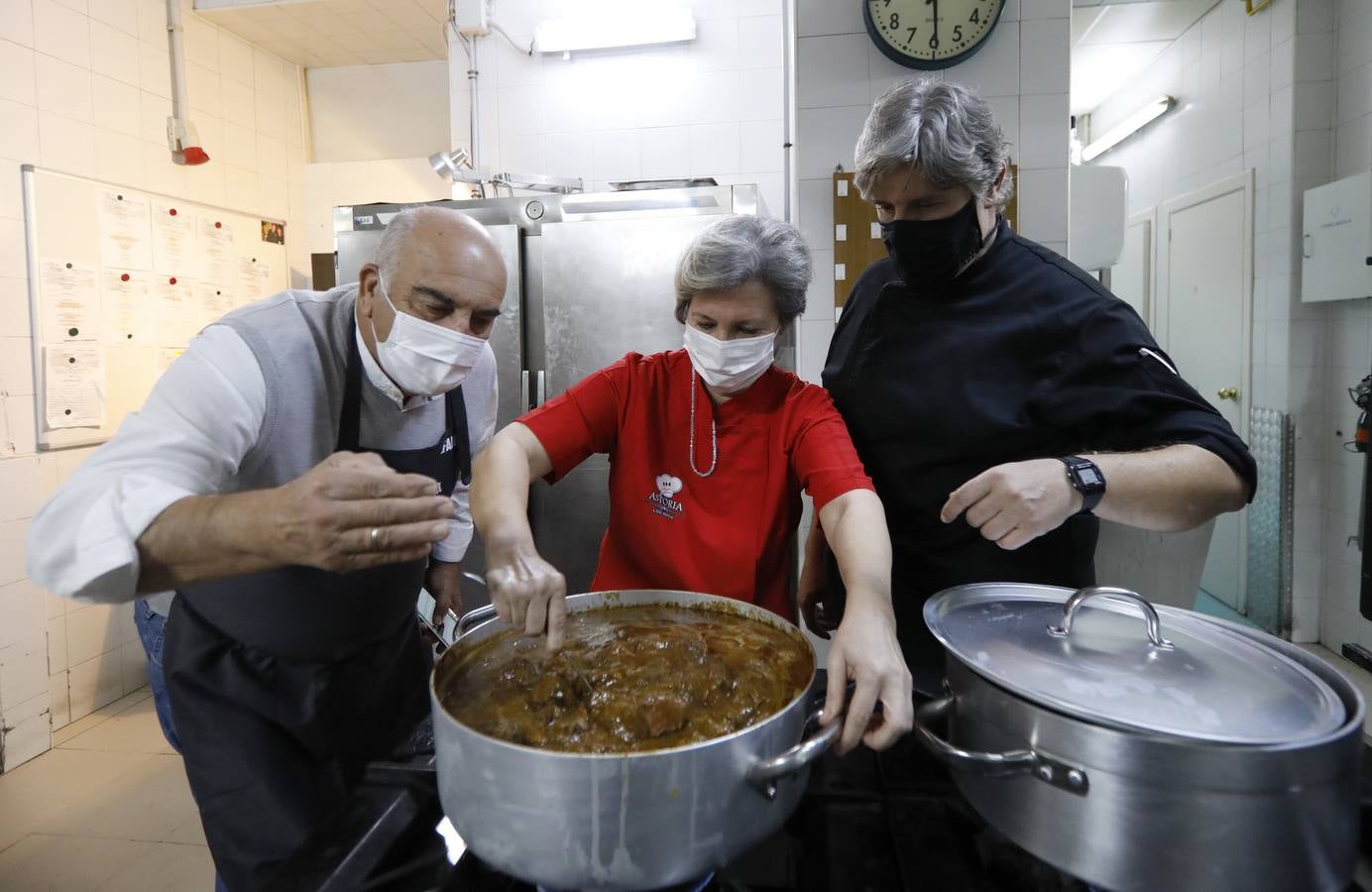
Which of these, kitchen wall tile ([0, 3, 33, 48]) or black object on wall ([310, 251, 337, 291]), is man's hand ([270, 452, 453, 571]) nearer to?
kitchen wall tile ([0, 3, 33, 48])

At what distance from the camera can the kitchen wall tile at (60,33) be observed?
316cm

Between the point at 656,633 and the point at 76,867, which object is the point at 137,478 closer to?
the point at 656,633

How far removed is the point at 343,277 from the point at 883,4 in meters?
2.42

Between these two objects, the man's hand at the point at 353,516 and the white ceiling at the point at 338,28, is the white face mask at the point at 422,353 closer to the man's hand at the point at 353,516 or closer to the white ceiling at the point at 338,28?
the man's hand at the point at 353,516

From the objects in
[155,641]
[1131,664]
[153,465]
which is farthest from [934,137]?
[155,641]

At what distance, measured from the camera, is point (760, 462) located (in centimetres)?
143

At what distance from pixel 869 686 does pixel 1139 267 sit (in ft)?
19.6

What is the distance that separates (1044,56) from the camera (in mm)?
2342

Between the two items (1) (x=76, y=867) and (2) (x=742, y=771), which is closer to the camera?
(2) (x=742, y=771)

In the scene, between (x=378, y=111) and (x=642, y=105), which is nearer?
(x=642, y=105)

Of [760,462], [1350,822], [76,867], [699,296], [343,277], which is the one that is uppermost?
[343,277]

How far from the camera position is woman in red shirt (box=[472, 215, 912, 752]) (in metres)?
1.30

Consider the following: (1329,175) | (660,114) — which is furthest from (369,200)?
(1329,175)

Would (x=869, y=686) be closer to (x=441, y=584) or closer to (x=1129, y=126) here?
(x=441, y=584)
